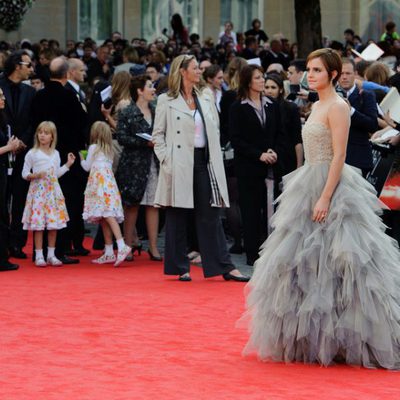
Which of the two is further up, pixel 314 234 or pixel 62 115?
pixel 62 115

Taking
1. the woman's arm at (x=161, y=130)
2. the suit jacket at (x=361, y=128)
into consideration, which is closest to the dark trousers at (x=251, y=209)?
the suit jacket at (x=361, y=128)

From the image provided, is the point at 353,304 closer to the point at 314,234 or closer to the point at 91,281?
the point at 314,234

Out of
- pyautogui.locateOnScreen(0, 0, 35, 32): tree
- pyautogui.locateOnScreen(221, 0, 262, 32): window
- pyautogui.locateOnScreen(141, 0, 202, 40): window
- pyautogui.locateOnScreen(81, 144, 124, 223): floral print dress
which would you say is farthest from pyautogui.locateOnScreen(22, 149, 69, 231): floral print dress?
pyautogui.locateOnScreen(221, 0, 262, 32): window

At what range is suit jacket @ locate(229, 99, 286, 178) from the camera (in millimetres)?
12742

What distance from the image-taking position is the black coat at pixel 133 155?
13.1 meters

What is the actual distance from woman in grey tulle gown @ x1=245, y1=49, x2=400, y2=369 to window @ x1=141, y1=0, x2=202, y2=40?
2355 centimetres

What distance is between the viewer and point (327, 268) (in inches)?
305

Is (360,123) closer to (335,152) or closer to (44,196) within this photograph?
(44,196)

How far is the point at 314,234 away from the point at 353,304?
19.7 inches

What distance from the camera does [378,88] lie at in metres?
13.8

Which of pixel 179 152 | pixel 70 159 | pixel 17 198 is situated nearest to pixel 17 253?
pixel 17 198

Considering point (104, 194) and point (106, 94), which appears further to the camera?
point (106, 94)

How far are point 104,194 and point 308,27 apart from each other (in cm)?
1092

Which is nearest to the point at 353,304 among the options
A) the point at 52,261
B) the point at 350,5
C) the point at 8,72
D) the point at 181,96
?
the point at 181,96
